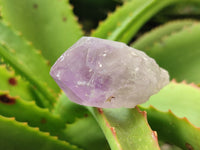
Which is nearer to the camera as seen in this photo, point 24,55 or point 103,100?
point 103,100

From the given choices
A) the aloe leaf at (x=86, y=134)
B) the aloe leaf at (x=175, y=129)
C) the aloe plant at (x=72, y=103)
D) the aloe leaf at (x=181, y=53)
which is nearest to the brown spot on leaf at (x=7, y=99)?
the aloe plant at (x=72, y=103)

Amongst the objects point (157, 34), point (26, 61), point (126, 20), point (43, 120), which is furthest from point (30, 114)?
point (157, 34)

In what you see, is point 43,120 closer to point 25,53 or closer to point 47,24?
point 25,53

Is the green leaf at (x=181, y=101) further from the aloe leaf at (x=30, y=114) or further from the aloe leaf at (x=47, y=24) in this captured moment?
the aloe leaf at (x=47, y=24)

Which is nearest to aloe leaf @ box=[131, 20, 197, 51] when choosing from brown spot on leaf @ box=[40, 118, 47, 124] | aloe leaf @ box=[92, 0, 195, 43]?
aloe leaf @ box=[92, 0, 195, 43]

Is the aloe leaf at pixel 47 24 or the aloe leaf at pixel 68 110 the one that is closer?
the aloe leaf at pixel 68 110

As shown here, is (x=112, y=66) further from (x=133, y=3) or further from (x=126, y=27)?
(x=133, y=3)

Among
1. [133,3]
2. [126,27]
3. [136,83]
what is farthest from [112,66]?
[133,3]

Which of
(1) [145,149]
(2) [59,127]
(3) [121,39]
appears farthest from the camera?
(3) [121,39]
